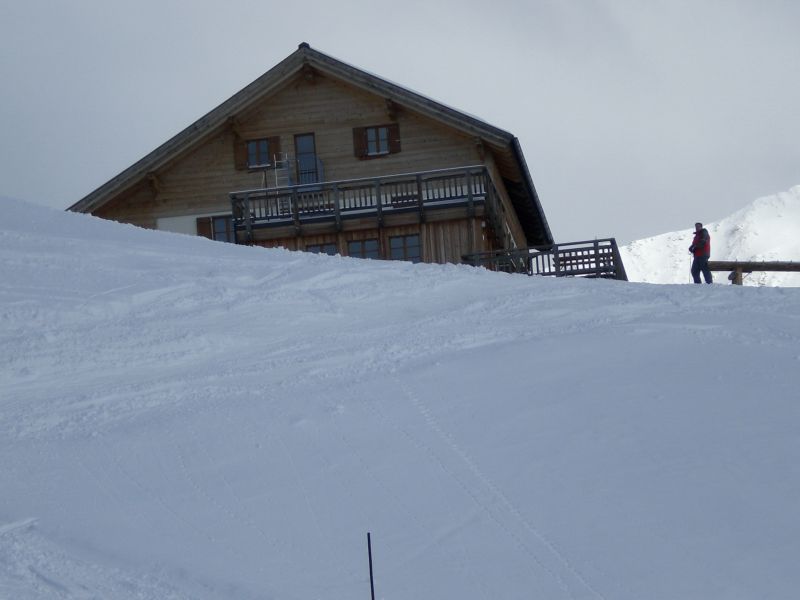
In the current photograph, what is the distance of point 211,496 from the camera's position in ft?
42.1

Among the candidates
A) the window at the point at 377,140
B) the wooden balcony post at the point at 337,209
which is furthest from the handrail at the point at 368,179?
the window at the point at 377,140

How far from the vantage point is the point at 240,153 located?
112 feet

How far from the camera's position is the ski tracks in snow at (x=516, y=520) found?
1087cm

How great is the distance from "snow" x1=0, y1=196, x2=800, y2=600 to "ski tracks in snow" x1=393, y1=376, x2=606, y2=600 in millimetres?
27

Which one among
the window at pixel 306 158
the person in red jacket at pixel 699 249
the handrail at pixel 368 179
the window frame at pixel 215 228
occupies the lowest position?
the person in red jacket at pixel 699 249

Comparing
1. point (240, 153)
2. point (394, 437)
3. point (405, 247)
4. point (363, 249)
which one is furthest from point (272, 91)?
point (394, 437)

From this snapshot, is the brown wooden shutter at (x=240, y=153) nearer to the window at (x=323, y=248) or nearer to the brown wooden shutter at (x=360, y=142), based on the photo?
the brown wooden shutter at (x=360, y=142)

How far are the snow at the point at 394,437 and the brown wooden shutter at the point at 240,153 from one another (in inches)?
490

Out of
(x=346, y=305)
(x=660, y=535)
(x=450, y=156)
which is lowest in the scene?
(x=660, y=535)

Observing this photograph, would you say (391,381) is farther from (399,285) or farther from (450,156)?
(450,156)

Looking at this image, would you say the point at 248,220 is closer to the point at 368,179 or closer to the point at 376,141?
the point at 368,179

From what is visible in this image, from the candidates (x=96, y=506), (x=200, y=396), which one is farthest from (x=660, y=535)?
(x=200, y=396)

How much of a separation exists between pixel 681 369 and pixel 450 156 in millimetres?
17928

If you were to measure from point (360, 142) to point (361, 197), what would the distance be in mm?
1855
